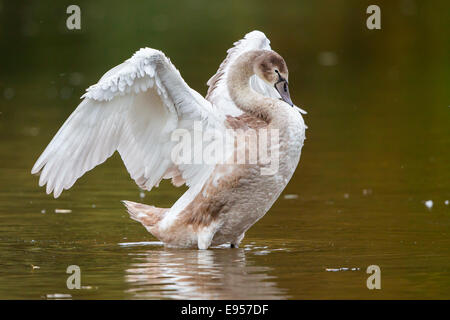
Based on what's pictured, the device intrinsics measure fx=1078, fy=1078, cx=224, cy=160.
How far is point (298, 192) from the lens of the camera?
40.6 feet

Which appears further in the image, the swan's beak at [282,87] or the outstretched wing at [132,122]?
the swan's beak at [282,87]

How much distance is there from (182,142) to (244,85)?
83 cm

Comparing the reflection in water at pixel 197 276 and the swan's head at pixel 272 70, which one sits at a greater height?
the swan's head at pixel 272 70

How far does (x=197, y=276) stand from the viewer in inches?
334

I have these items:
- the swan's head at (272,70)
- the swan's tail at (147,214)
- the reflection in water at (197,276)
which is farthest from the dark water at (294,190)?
the swan's head at (272,70)

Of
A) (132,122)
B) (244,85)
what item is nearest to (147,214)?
(132,122)

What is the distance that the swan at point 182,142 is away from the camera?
361 inches

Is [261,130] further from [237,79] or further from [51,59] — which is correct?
[51,59]

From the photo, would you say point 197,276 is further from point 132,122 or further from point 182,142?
point 132,122

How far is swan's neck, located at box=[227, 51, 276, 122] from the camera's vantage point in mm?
9852

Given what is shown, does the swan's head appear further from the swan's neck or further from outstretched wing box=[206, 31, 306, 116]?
outstretched wing box=[206, 31, 306, 116]

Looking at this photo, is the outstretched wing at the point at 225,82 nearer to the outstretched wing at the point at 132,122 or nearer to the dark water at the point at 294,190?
the outstretched wing at the point at 132,122

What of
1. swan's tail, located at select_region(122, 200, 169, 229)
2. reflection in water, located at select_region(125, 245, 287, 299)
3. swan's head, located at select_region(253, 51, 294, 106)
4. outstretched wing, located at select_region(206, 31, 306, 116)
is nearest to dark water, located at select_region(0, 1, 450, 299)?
reflection in water, located at select_region(125, 245, 287, 299)

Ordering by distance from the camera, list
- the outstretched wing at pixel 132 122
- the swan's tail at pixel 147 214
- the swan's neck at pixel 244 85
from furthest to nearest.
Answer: the swan's tail at pixel 147 214 → the swan's neck at pixel 244 85 → the outstretched wing at pixel 132 122
